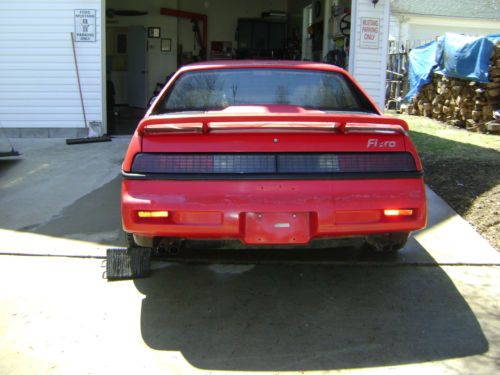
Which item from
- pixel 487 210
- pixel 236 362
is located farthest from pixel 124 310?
pixel 487 210

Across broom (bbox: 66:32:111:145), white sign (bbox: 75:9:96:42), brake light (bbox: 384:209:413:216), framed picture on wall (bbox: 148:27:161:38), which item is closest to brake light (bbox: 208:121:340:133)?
brake light (bbox: 384:209:413:216)

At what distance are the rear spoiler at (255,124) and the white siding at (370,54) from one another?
6916 mm

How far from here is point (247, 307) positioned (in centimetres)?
363

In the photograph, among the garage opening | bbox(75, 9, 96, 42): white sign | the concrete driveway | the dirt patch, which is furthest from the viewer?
the garage opening

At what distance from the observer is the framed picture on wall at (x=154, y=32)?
51.6 ft

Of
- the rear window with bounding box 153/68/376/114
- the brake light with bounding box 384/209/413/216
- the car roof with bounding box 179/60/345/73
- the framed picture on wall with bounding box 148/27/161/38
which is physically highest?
the framed picture on wall with bounding box 148/27/161/38

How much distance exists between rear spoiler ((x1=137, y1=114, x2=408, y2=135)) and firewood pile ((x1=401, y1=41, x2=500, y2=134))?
7830 mm

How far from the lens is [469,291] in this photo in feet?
12.8

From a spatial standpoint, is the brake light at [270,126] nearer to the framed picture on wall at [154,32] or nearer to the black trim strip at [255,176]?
the black trim strip at [255,176]

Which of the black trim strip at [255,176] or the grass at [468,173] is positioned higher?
the black trim strip at [255,176]

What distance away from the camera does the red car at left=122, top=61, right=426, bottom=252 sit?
3215 millimetres

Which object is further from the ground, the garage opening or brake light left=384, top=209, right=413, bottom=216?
the garage opening

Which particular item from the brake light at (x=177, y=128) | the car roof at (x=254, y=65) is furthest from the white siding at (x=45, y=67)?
the brake light at (x=177, y=128)

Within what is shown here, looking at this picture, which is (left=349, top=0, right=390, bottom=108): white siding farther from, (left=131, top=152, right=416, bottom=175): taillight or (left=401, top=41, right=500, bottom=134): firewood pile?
(left=131, top=152, right=416, bottom=175): taillight
